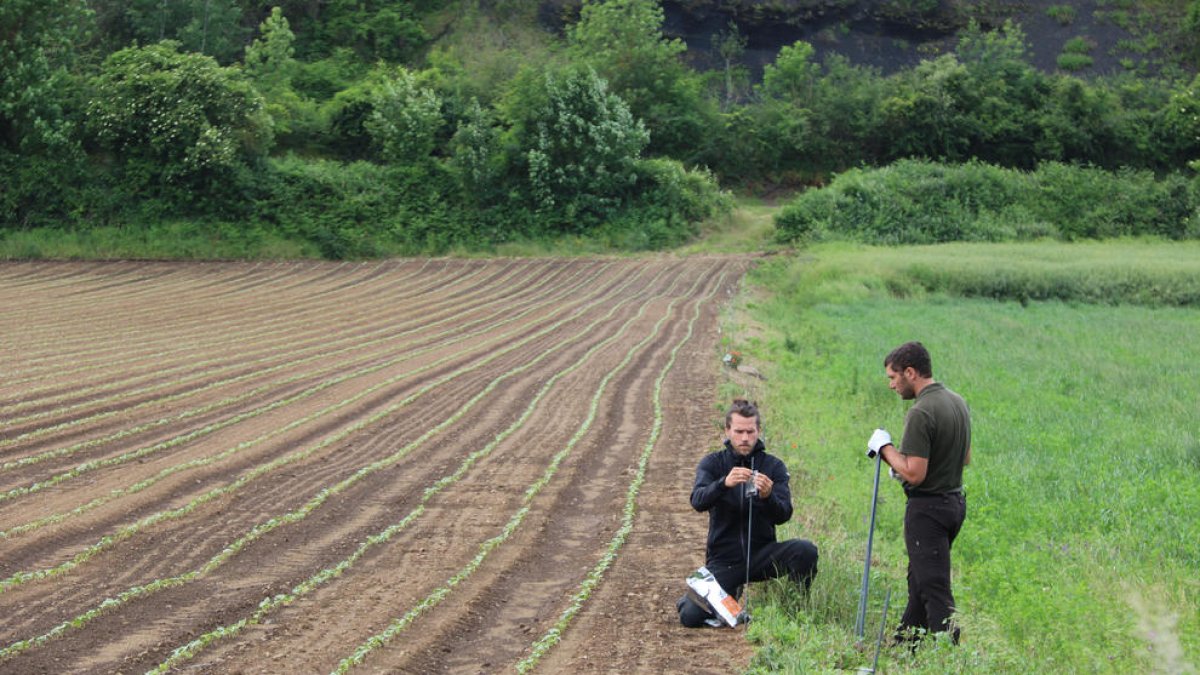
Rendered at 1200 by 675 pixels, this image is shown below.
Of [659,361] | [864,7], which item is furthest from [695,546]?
[864,7]

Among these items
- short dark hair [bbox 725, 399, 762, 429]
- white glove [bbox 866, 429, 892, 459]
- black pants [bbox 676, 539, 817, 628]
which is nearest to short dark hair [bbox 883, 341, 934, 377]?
white glove [bbox 866, 429, 892, 459]

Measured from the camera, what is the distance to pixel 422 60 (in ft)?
202

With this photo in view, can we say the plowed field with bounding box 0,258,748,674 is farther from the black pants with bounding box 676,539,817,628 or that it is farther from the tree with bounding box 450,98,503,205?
the tree with bounding box 450,98,503,205

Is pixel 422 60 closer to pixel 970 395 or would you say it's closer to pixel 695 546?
pixel 970 395

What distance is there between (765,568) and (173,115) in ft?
124

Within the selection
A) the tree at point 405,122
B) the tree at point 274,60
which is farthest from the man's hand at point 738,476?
the tree at point 274,60

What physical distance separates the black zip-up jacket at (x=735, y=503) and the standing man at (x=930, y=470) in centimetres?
87

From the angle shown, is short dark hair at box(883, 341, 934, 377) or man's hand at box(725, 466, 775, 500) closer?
short dark hair at box(883, 341, 934, 377)

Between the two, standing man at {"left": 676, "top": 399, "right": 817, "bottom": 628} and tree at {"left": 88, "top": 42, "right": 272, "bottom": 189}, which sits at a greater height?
tree at {"left": 88, "top": 42, "right": 272, "bottom": 189}

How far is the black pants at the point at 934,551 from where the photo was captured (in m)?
6.95

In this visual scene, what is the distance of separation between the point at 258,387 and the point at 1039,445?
11100 mm

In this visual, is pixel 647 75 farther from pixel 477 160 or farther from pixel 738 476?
pixel 738 476

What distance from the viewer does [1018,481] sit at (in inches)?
454

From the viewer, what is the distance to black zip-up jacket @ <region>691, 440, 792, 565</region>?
24.8 ft
